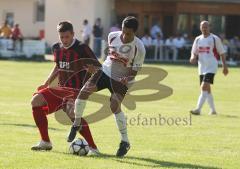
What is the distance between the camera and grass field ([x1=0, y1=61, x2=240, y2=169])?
9.72 meters

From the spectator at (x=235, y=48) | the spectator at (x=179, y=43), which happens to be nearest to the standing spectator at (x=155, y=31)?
the spectator at (x=179, y=43)

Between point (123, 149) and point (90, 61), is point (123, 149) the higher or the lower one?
the lower one

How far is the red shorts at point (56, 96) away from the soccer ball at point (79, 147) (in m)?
0.56

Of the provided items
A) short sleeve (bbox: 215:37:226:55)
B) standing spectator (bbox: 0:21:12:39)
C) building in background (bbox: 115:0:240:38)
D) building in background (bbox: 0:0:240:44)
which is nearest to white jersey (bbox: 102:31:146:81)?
short sleeve (bbox: 215:37:226:55)

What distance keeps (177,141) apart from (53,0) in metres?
36.2

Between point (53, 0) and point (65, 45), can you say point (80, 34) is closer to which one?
point (53, 0)

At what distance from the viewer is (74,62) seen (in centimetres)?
1041

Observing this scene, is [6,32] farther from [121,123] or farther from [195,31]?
[121,123]

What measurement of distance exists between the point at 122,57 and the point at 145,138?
8.37 ft

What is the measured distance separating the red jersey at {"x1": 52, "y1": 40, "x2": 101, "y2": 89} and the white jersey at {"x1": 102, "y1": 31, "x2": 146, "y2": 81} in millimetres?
270

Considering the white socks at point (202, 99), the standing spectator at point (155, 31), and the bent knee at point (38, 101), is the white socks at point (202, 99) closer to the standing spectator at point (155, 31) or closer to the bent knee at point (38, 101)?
the bent knee at point (38, 101)

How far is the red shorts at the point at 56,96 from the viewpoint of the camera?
10.4 meters

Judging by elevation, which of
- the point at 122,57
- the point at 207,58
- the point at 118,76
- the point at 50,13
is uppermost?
the point at 122,57

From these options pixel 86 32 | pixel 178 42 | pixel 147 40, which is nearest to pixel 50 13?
pixel 86 32
